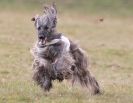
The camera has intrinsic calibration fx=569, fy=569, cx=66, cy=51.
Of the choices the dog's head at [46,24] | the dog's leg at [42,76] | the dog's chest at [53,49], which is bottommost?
the dog's leg at [42,76]

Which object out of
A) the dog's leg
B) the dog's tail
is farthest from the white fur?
the dog's leg

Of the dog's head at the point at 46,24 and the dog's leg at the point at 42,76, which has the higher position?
the dog's head at the point at 46,24

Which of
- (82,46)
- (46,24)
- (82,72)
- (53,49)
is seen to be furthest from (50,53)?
(82,46)

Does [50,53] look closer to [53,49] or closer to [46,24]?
[53,49]

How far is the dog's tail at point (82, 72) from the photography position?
10.9 m

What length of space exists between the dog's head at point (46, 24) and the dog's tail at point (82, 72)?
2.76 feet

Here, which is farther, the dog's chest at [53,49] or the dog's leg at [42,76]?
the dog's leg at [42,76]

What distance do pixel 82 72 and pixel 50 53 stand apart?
1.11m

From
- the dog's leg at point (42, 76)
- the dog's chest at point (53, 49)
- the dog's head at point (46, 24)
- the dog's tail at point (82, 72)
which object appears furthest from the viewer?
the dog's tail at point (82, 72)

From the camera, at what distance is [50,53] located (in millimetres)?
10258

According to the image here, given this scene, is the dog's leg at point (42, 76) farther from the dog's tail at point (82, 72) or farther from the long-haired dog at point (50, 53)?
the dog's tail at point (82, 72)

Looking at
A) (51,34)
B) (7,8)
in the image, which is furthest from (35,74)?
(7,8)

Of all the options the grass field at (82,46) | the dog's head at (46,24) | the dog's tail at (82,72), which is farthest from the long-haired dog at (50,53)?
the grass field at (82,46)

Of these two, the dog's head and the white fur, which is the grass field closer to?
the white fur
